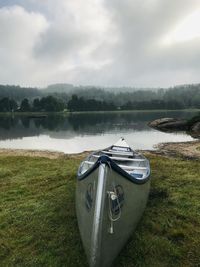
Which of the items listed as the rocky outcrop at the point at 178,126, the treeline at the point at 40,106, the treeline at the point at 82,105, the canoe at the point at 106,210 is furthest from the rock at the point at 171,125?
the treeline at the point at 40,106

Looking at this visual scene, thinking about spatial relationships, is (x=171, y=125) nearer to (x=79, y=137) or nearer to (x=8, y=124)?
(x=79, y=137)

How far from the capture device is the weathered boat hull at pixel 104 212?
824 cm

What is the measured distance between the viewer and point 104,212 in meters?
8.33

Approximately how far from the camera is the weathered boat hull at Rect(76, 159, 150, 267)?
27.0 ft

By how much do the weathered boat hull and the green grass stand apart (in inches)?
30.3

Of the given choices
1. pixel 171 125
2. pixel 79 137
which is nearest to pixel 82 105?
pixel 171 125

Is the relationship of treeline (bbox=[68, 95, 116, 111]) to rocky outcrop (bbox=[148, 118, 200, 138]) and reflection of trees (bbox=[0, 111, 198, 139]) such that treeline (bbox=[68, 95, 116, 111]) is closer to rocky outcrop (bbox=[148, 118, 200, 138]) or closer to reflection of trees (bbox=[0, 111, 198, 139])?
reflection of trees (bbox=[0, 111, 198, 139])

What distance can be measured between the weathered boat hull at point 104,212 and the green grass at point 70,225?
77cm

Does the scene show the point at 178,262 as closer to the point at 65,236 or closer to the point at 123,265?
the point at 123,265

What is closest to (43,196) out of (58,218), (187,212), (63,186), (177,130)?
(63,186)

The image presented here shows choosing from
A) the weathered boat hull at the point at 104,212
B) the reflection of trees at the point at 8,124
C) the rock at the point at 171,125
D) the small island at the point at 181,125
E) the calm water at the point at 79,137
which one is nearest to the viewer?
the weathered boat hull at the point at 104,212

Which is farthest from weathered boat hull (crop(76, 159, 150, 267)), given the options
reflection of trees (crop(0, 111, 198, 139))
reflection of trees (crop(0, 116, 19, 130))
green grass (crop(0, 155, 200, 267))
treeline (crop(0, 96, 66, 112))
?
treeline (crop(0, 96, 66, 112))

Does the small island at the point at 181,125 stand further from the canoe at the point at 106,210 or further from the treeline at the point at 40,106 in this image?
the treeline at the point at 40,106

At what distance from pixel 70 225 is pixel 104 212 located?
338cm
